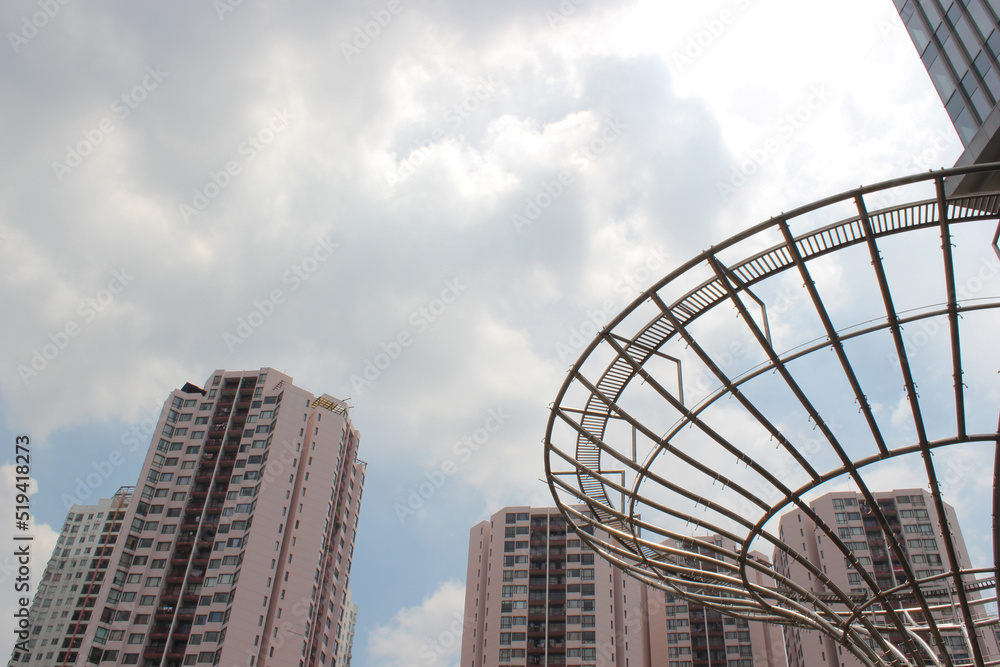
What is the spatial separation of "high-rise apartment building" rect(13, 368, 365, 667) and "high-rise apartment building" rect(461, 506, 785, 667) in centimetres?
2039

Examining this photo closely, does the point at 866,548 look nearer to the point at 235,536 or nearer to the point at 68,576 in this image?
the point at 235,536

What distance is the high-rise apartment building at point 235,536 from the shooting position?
73500 mm

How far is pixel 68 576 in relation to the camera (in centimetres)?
13262

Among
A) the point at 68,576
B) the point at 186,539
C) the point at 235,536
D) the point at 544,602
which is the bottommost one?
the point at 544,602

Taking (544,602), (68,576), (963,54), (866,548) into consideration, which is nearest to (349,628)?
(68,576)

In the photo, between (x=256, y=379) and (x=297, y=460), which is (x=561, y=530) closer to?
(x=297, y=460)

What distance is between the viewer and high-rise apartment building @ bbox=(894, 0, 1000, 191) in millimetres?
24609

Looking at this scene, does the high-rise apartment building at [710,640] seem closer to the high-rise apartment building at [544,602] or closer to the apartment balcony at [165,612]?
the high-rise apartment building at [544,602]

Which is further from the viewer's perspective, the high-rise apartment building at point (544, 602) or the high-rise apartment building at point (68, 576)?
the high-rise apartment building at point (68, 576)

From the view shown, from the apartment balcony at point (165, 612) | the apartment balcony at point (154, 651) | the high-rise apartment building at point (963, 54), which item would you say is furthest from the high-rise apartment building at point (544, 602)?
the high-rise apartment building at point (963, 54)

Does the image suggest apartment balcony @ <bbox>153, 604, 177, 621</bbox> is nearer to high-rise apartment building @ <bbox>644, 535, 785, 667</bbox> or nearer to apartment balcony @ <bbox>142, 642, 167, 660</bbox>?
apartment balcony @ <bbox>142, 642, 167, 660</bbox>

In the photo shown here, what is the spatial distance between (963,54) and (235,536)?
79.8 meters

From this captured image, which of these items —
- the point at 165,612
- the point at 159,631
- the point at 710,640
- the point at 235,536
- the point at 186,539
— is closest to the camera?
the point at 159,631

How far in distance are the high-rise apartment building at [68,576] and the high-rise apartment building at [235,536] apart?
23.1 meters
